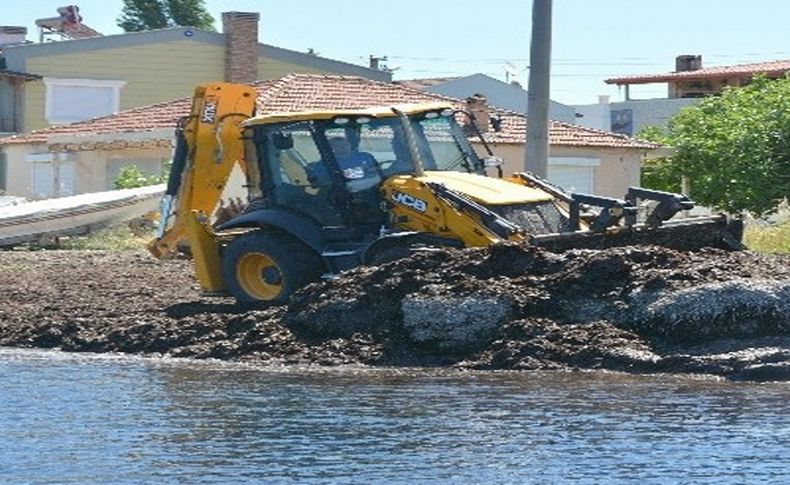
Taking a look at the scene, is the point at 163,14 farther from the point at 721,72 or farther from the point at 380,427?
the point at 380,427

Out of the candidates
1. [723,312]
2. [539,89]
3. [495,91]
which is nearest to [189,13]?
[495,91]

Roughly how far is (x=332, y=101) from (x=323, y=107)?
3.09 ft

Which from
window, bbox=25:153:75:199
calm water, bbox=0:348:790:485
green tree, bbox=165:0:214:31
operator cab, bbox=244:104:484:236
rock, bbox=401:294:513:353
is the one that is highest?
green tree, bbox=165:0:214:31

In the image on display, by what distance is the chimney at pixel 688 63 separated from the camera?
80.5 metres

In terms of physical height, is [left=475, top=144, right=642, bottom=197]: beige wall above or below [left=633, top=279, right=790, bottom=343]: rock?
above

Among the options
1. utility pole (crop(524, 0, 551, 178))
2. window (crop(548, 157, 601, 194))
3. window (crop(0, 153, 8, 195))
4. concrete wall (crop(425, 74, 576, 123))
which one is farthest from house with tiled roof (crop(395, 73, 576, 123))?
utility pole (crop(524, 0, 551, 178))

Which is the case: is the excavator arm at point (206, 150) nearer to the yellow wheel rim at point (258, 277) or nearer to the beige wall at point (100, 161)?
the yellow wheel rim at point (258, 277)

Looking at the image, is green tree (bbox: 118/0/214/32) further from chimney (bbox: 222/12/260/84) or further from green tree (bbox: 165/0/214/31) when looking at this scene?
chimney (bbox: 222/12/260/84)

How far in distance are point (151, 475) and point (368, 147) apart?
8927mm

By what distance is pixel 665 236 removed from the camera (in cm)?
1853

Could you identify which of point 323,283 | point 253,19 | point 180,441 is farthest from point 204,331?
point 253,19

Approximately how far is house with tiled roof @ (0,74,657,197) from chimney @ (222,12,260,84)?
6742mm

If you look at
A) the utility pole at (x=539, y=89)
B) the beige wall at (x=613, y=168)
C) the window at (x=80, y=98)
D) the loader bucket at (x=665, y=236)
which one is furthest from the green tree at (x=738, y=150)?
the loader bucket at (x=665, y=236)

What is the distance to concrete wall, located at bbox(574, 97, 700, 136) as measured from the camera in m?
73.2
